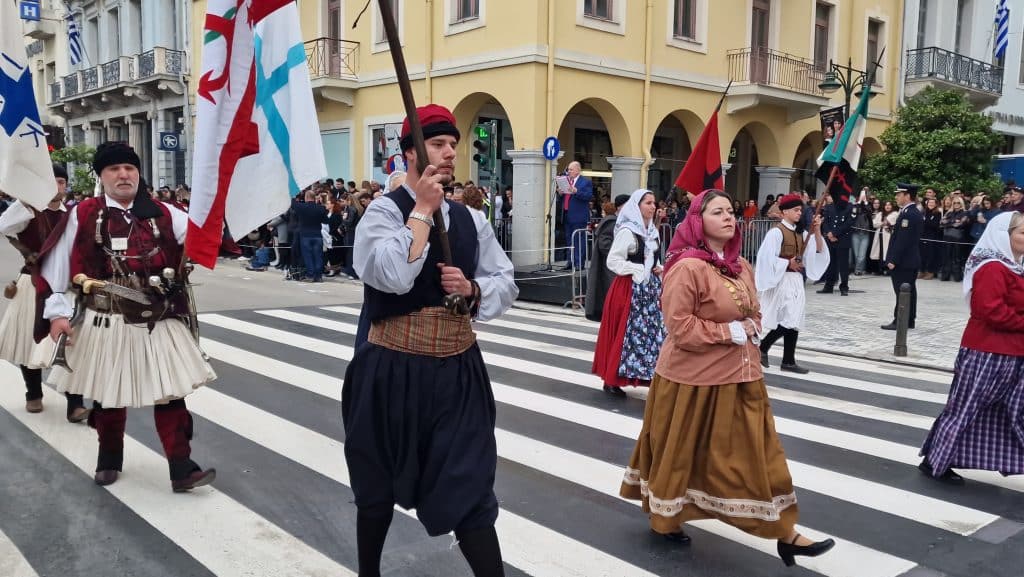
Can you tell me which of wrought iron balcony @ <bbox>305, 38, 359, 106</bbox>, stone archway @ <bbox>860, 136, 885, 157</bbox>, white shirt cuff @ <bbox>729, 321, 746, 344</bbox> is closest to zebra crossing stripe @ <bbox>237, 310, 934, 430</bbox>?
white shirt cuff @ <bbox>729, 321, 746, 344</bbox>

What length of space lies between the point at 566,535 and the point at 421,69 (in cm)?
1760

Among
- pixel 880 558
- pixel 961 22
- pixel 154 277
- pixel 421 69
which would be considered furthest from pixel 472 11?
pixel 961 22

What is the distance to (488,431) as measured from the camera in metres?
3.26

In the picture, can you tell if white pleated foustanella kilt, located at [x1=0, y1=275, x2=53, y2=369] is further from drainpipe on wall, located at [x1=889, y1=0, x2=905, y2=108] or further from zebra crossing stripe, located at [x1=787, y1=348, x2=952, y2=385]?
drainpipe on wall, located at [x1=889, y1=0, x2=905, y2=108]

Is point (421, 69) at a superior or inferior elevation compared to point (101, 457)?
superior

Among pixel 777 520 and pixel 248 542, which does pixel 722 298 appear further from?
pixel 248 542

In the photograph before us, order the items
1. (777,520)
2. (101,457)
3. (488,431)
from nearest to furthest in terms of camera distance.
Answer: (488,431) → (777,520) → (101,457)

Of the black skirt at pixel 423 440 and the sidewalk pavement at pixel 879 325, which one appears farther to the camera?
the sidewalk pavement at pixel 879 325

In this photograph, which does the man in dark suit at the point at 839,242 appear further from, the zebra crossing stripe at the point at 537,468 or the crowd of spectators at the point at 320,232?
the zebra crossing stripe at the point at 537,468

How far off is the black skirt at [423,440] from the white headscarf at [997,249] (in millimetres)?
3386

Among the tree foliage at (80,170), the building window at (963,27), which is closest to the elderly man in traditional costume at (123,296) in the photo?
the tree foliage at (80,170)

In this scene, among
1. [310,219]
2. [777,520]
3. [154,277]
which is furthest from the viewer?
[310,219]

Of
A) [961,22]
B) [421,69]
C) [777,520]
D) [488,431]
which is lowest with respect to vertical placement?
[777,520]

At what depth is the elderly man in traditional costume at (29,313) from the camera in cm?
Answer: 605
